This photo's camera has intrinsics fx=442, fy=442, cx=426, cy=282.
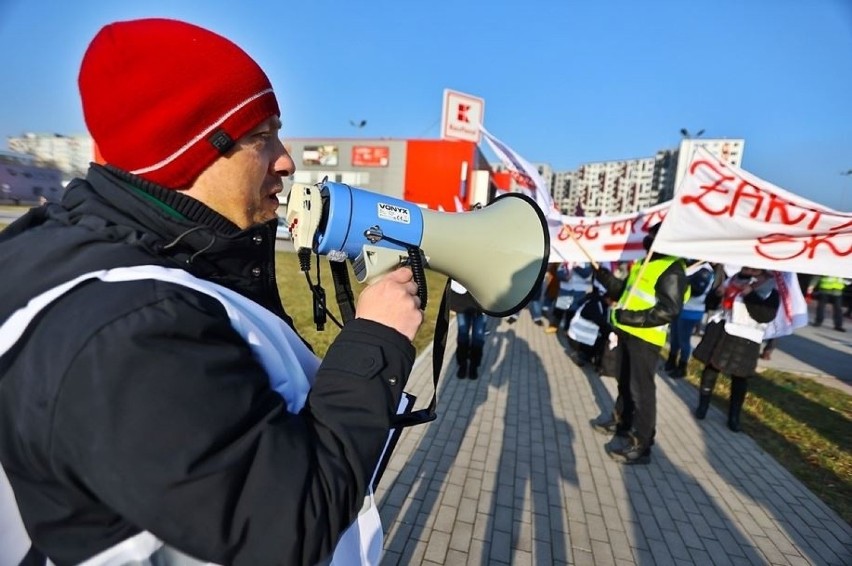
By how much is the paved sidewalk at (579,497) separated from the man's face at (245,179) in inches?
93.0

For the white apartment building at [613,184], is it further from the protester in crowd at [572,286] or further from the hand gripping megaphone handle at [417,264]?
the hand gripping megaphone handle at [417,264]

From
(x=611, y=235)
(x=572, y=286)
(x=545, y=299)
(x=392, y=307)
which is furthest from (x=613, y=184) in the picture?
(x=392, y=307)

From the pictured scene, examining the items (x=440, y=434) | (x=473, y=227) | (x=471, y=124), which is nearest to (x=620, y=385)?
(x=440, y=434)

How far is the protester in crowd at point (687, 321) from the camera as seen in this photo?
6.23 meters

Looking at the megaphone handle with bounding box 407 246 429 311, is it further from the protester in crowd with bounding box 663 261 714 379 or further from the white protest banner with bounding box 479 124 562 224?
the protester in crowd with bounding box 663 261 714 379

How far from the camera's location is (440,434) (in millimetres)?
4145

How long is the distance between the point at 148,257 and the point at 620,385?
14.1 ft

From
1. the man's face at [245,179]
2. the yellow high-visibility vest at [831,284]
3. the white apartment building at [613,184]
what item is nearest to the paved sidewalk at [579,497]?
the man's face at [245,179]

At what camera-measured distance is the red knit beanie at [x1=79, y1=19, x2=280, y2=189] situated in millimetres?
913

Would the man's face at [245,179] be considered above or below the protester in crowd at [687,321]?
above

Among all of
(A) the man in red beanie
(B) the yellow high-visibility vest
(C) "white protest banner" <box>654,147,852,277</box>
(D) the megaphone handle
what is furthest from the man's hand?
(B) the yellow high-visibility vest

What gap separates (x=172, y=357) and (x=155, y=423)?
99 mm

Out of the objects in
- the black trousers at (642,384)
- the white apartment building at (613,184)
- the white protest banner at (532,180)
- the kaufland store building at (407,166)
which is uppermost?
the white apartment building at (613,184)

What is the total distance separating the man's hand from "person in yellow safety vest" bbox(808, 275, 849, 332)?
11.5 metres
